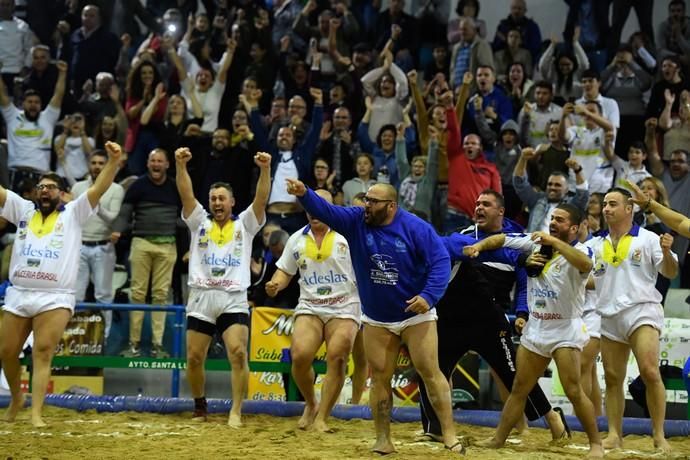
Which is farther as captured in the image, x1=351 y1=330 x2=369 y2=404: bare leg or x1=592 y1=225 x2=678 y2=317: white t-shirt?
x1=351 y1=330 x2=369 y2=404: bare leg

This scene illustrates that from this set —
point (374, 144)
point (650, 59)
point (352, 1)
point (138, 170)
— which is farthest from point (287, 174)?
point (650, 59)

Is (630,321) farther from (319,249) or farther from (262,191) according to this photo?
(262,191)

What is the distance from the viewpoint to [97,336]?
12414 mm

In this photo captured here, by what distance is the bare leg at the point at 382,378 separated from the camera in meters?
8.68

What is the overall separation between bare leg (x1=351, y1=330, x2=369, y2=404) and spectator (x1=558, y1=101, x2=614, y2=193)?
4.50 m

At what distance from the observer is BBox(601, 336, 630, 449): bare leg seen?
30.7 ft

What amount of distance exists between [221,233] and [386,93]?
18.9 feet

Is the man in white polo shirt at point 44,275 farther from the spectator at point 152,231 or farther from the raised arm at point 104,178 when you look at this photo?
the spectator at point 152,231

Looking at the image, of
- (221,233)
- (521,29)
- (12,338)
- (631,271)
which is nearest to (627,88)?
(521,29)

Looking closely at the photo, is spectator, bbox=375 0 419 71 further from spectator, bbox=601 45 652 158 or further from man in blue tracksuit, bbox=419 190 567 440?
man in blue tracksuit, bbox=419 190 567 440

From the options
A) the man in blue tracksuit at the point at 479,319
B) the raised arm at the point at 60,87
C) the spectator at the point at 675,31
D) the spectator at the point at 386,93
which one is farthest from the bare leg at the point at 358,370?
the spectator at the point at 675,31

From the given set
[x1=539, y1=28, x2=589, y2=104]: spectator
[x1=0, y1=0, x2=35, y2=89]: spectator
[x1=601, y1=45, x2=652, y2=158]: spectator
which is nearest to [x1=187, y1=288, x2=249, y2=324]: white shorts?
[x1=539, y1=28, x2=589, y2=104]: spectator

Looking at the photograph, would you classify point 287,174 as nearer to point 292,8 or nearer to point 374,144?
point 374,144

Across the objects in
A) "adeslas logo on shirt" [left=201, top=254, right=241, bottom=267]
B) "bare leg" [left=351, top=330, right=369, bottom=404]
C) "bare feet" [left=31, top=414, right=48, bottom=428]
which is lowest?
"bare feet" [left=31, top=414, right=48, bottom=428]
